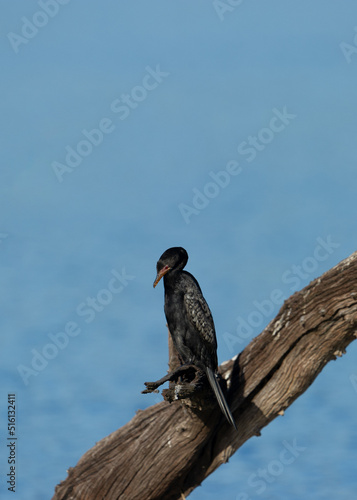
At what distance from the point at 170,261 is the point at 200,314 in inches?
23.8

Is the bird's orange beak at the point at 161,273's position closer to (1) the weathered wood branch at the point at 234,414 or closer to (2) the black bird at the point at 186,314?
(2) the black bird at the point at 186,314

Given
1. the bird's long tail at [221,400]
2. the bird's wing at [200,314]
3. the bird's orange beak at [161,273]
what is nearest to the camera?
the bird's long tail at [221,400]

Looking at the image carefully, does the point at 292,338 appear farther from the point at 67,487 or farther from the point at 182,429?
the point at 67,487

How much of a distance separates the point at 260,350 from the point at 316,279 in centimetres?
89

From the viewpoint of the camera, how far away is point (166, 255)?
7.87 meters

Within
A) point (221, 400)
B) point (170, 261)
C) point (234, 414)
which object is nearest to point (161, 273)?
point (170, 261)

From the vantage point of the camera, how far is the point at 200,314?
7.71 meters

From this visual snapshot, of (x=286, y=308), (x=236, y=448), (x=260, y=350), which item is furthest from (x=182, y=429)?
(x=286, y=308)

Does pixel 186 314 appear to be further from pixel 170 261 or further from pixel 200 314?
pixel 170 261

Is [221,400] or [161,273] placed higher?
[161,273]

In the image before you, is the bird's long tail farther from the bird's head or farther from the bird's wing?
the bird's head

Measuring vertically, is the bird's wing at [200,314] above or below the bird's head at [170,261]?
below

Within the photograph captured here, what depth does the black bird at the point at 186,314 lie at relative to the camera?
768 centimetres

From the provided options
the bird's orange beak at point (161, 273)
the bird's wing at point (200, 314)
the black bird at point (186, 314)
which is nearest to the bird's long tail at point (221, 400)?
the black bird at point (186, 314)
